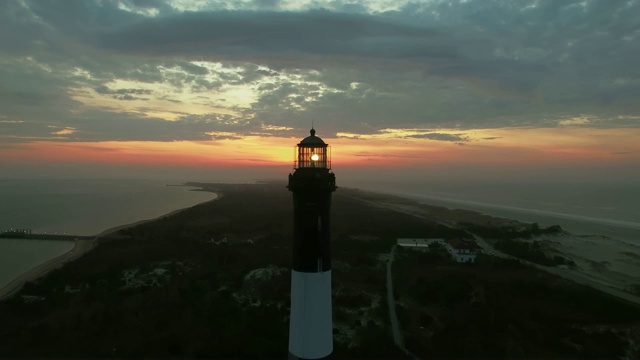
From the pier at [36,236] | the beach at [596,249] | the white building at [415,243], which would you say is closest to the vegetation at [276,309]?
the white building at [415,243]

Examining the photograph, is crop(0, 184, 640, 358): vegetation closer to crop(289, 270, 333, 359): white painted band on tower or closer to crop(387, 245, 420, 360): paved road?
crop(387, 245, 420, 360): paved road

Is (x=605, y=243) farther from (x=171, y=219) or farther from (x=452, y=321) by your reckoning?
(x=171, y=219)

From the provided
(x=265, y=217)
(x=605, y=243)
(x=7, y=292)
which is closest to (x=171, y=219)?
(x=265, y=217)

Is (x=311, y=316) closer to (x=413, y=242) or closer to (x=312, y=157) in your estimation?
(x=312, y=157)

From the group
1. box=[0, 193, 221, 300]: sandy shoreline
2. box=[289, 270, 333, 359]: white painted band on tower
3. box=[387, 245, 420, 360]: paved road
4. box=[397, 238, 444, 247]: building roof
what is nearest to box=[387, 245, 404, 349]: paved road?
box=[387, 245, 420, 360]: paved road

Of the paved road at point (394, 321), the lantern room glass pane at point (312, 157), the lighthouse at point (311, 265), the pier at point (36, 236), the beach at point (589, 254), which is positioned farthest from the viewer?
the pier at point (36, 236)

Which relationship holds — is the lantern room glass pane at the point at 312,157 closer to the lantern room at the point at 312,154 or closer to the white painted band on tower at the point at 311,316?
the lantern room at the point at 312,154

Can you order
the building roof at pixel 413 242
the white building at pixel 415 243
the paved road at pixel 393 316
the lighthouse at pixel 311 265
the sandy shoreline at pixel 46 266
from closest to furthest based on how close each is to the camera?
the lighthouse at pixel 311 265, the paved road at pixel 393 316, the sandy shoreline at pixel 46 266, the white building at pixel 415 243, the building roof at pixel 413 242
